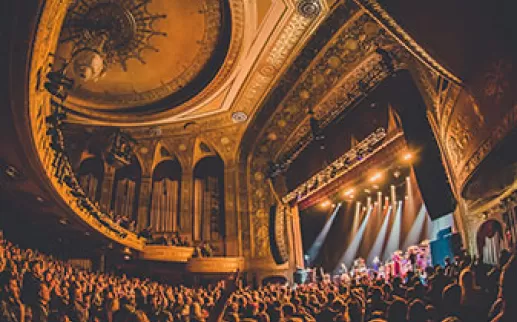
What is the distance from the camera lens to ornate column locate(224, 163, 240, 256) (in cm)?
1467

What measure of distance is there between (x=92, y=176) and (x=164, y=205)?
3349 mm

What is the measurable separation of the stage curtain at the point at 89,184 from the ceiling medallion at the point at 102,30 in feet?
17.5

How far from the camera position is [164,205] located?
1545cm

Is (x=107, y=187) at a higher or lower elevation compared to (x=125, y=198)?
higher

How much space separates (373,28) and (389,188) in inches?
305

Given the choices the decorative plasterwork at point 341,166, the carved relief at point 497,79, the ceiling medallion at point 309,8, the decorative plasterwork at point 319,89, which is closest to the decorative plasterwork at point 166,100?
the ceiling medallion at point 309,8

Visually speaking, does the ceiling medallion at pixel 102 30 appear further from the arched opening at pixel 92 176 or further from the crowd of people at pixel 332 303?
the crowd of people at pixel 332 303

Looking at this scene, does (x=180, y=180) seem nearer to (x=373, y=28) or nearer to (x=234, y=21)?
(x=234, y=21)

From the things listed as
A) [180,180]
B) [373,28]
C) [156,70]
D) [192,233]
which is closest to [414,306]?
[373,28]

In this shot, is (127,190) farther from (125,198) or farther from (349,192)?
(349,192)

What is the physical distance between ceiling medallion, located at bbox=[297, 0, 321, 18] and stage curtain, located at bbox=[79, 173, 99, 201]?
437 inches

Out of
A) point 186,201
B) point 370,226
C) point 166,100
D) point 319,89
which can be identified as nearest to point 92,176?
point 186,201

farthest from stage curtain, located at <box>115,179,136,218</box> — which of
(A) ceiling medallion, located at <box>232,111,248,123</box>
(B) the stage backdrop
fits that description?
(B) the stage backdrop

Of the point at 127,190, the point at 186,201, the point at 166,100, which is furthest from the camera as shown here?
the point at 186,201
